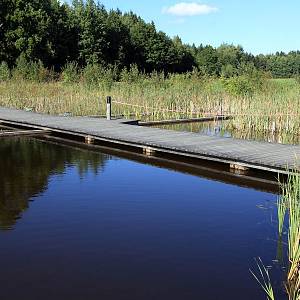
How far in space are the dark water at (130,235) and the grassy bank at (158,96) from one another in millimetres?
6350

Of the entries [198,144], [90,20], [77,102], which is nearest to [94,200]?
[198,144]

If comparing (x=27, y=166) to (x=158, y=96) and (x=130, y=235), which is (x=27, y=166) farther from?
(x=158, y=96)

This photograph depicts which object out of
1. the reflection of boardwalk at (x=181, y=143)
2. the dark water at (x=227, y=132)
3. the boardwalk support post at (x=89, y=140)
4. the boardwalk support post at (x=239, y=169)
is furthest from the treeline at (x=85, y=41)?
the boardwalk support post at (x=239, y=169)

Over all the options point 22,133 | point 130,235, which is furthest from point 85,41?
point 130,235

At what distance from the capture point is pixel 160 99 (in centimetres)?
1570

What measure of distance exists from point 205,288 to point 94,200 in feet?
8.77

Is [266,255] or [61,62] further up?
[61,62]


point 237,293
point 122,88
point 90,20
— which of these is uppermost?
point 90,20

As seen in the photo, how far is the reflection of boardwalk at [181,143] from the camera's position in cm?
748

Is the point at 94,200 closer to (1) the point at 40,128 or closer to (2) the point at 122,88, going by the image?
(1) the point at 40,128

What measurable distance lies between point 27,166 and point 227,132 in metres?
6.00

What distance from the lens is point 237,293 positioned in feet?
11.9

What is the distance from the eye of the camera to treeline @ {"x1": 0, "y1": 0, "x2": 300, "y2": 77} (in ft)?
138

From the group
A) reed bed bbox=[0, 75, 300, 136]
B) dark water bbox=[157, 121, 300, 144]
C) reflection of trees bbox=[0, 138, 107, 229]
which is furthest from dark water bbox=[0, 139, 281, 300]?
reed bed bbox=[0, 75, 300, 136]
